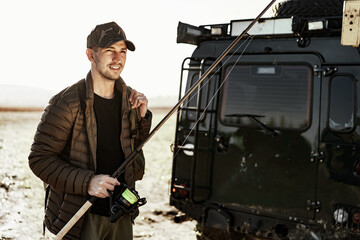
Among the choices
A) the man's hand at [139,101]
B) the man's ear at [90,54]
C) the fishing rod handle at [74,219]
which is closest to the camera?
the fishing rod handle at [74,219]

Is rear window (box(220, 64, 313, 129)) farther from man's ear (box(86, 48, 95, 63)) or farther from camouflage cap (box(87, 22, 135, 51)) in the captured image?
man's ear (box(86, 48, 95, 63))

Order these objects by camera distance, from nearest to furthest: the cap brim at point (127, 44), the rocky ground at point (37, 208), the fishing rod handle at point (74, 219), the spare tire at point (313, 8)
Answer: the fishing rod handle at point (74, 219), the cap brim at point (127, 44), the spare tire at point (313, 8), the rocky ground at point (37, 208)

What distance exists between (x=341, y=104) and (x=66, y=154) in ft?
9.50

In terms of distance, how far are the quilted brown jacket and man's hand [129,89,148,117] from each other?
375 mm

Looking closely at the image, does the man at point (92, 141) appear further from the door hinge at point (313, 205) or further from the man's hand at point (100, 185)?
the door hinge at point (313, 205)

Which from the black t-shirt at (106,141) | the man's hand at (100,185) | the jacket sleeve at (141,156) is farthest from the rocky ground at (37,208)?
the jacket sleeve at (141,156)

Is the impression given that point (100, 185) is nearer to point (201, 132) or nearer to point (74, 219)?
point (74, 219)

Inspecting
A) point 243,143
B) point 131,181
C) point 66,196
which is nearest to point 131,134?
point 131,181

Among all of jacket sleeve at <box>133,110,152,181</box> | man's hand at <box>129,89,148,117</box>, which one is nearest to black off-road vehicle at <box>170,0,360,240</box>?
jacket sleeve at <box>133,110,152,181</box>

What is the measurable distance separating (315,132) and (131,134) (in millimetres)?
2205

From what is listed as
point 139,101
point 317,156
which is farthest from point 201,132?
point 139,101

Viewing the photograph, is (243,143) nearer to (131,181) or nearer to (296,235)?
(296,235)

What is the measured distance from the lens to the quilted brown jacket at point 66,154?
107 inches

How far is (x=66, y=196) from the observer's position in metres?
Result: 2.81
